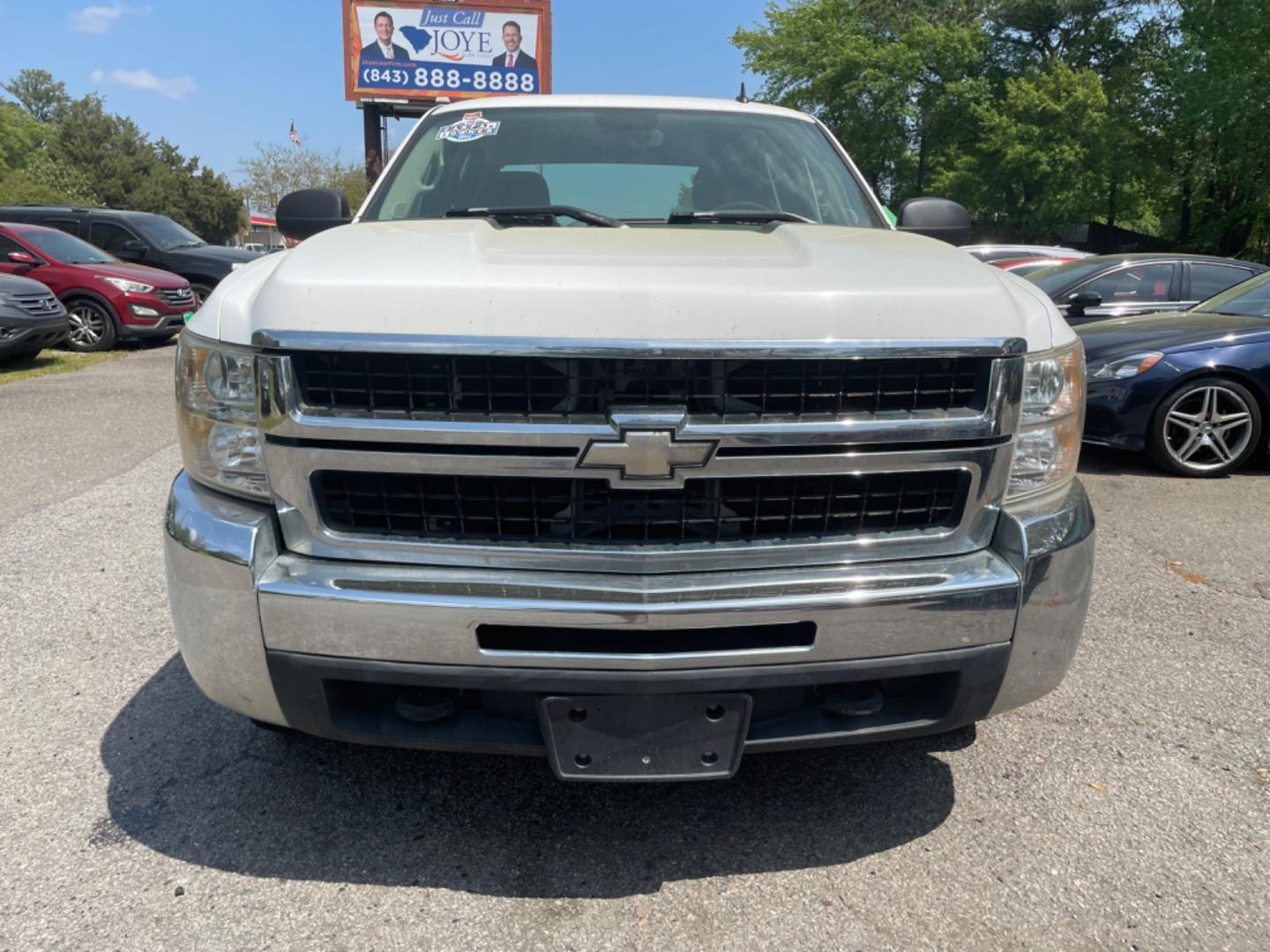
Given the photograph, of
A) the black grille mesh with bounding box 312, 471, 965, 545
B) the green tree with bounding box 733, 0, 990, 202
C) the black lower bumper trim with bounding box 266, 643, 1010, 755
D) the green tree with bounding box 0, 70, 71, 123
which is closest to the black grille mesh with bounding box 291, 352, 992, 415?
the black grille mesh with bounding box 312, 471, 965, 545

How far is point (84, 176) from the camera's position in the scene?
58938 millimetres

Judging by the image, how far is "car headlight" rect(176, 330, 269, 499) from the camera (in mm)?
2078

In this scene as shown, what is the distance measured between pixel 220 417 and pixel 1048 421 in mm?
1870

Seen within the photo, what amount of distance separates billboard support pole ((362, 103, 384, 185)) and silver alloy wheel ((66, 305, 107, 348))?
1515 cm

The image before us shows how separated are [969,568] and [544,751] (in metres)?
1.01

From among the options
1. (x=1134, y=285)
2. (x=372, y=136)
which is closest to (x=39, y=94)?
(x=372, y=136)

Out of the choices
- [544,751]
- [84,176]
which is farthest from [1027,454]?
[84,176]

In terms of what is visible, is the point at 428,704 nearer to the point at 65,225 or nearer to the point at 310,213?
the point at 310,213

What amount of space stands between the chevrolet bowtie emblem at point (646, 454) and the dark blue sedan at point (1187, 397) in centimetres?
524

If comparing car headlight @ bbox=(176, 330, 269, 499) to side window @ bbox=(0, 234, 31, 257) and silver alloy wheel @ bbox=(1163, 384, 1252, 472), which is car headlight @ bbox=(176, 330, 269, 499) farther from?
Answer: side window @ bbox=(0, 234, 31, 257)

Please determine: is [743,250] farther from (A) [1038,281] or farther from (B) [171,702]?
(A) [1038,281]

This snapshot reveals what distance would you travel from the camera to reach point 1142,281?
9328mm

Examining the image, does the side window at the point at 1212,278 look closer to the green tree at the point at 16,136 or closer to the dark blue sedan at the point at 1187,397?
the dark blue sedan at the point at 1187,397

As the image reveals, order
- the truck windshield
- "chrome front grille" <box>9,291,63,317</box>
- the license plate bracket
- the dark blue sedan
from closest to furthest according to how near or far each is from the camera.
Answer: the license plate bracket < the truck windshield < the dark blue sedan < "chrome front grille" <box>9,291,63,317</box>
